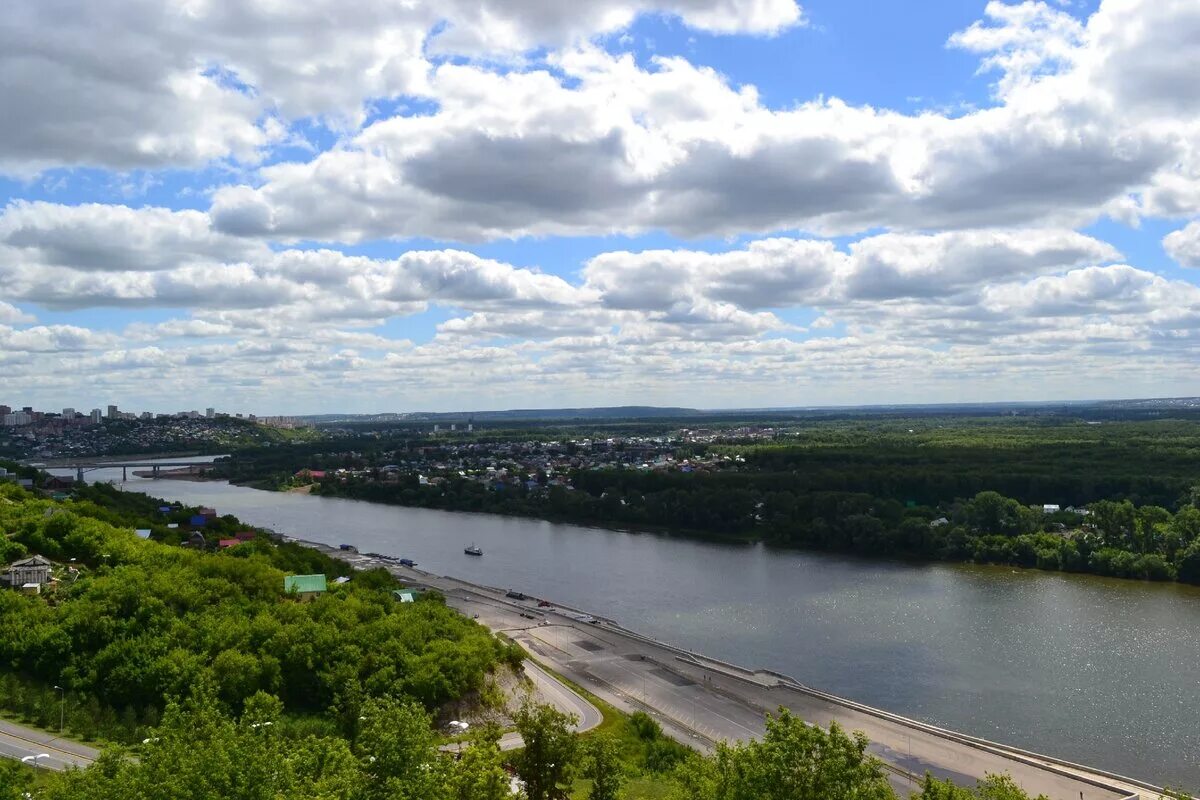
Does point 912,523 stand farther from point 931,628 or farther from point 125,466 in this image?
point 125,466

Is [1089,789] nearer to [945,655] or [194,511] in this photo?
[945,655]

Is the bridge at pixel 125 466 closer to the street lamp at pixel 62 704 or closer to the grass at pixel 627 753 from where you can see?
the street lamp at pixel 62 704

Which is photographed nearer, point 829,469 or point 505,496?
point 829,469

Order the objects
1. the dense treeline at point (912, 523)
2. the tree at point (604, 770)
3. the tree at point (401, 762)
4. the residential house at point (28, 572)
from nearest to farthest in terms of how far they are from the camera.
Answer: the tree at point (401, 762), the tree at point (604, 770), the residential house at point (28, 572), the dense treeline at point (912, 523)

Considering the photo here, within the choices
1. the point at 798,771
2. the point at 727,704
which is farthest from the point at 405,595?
the point at 798,771

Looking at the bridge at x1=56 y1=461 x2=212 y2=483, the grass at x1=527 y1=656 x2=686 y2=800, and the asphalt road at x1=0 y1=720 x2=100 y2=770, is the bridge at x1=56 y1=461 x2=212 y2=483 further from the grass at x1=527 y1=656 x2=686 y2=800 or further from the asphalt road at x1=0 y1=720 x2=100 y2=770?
the asphalt road at x1=0 y1=720 x2=100 y2=770

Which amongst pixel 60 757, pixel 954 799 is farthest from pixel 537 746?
pixel 60 757

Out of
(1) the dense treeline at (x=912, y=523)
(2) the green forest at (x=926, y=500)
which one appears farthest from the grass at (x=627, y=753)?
(2) the green forest at (x=926, y=500)
